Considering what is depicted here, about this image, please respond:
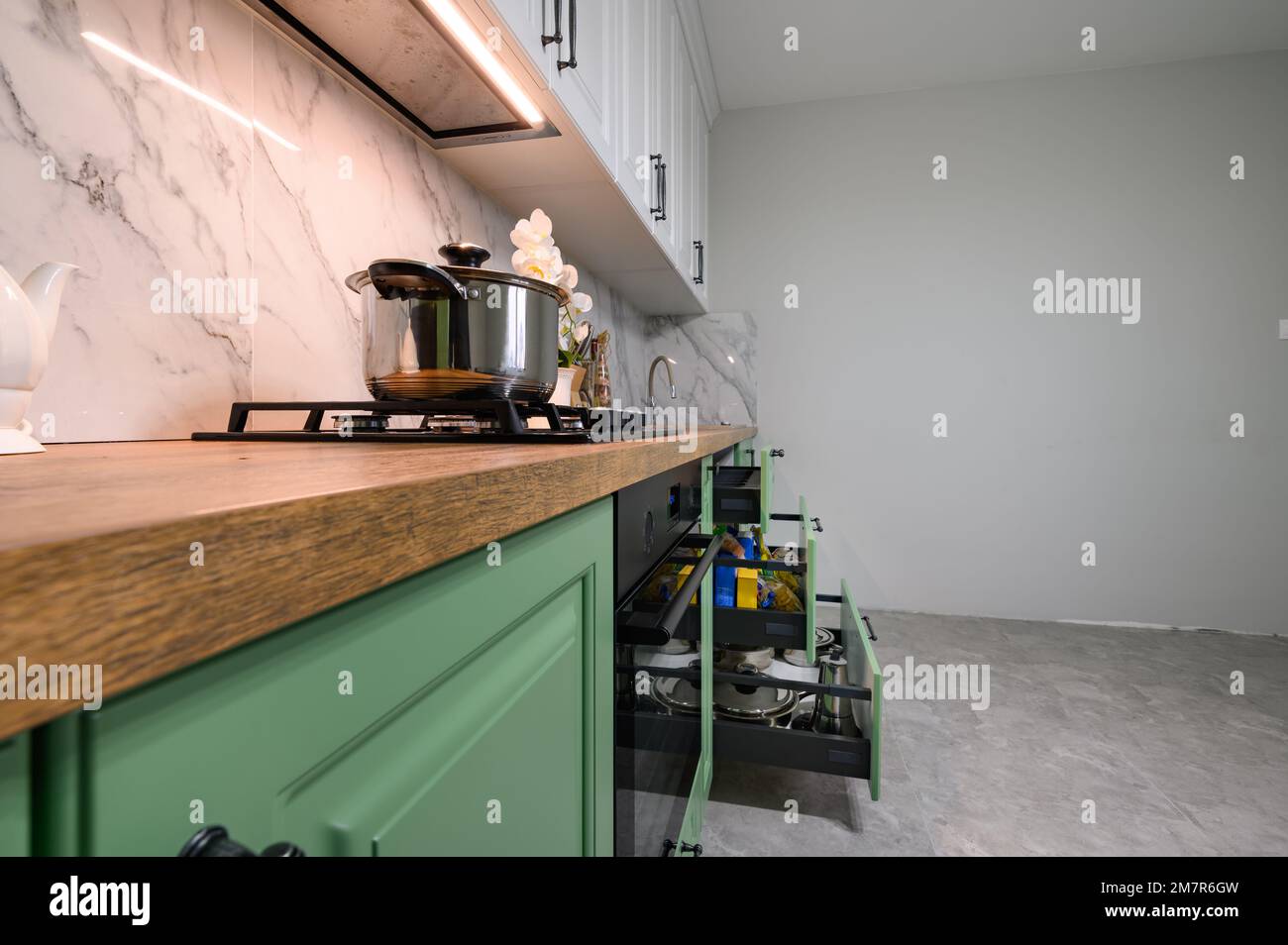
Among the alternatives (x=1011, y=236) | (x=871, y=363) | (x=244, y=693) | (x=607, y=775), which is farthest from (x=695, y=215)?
(x=244, y=693)

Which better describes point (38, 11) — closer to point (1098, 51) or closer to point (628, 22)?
point (628, 22)

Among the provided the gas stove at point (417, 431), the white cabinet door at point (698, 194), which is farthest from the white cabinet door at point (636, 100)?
the gas stove at point (417, 431)

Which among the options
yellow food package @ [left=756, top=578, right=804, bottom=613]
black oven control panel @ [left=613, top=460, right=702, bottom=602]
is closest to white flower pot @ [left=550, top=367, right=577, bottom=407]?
black oven control panel @ [left=613, top=460, right=702, bottom=602]

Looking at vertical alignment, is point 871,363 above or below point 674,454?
above

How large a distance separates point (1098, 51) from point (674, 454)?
3294mm

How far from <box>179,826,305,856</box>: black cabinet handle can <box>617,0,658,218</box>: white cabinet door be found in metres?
1.55

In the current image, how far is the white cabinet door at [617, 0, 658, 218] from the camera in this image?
5.03 feet

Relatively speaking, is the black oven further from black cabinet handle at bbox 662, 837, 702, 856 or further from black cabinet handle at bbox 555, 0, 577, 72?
black cabinet handle at bbox 555, 0, 577, 72

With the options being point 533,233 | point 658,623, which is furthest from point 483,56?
point 658,623

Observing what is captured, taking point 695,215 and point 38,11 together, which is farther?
point 695,215

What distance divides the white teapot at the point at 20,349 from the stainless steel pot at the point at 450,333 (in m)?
0.29

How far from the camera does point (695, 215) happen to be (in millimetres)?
2826

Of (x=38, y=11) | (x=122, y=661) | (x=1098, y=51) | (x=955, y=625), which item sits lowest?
(x=955, y=625)

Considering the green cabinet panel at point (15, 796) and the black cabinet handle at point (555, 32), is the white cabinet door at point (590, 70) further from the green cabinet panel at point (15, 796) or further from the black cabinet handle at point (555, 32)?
the green cabinet panel at point (15, 796)
